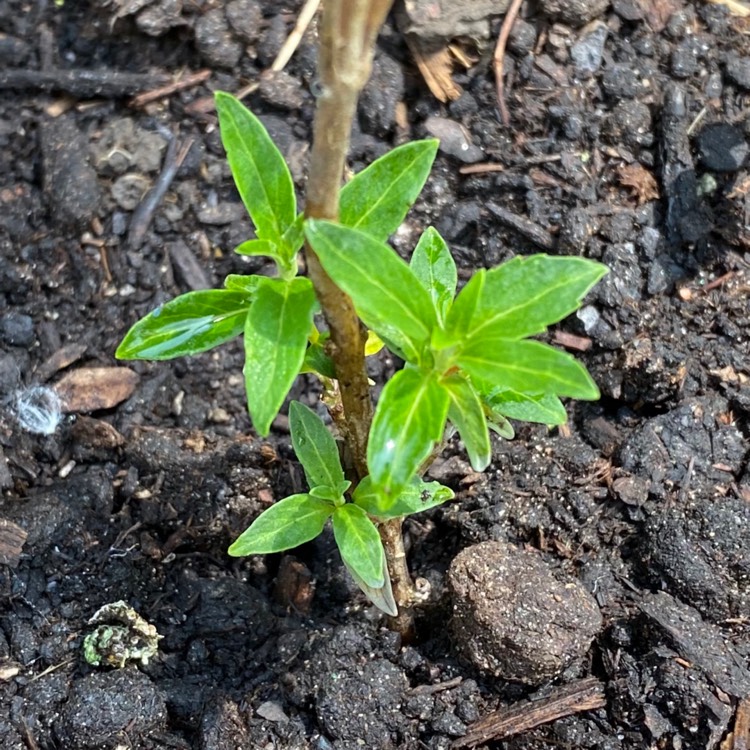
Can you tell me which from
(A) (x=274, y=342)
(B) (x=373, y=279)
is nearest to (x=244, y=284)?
(A) (x=274, y=342)

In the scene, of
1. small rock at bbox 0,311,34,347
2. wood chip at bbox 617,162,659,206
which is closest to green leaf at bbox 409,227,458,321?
wood chip at bbox 617,162,659,206

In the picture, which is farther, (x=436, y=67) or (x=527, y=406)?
(x=436, y=67)

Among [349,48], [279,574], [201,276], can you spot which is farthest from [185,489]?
[349,48]

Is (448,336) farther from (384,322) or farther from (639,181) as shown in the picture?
(639,181)

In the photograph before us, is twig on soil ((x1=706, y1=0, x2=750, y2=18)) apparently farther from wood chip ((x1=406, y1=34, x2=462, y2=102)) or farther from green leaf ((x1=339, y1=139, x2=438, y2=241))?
green leaf ((x1=339, y1=139, x2=438, y2=241))

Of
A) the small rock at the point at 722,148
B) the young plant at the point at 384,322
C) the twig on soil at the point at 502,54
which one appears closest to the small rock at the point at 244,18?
the twig on soil at the point at 502,54
